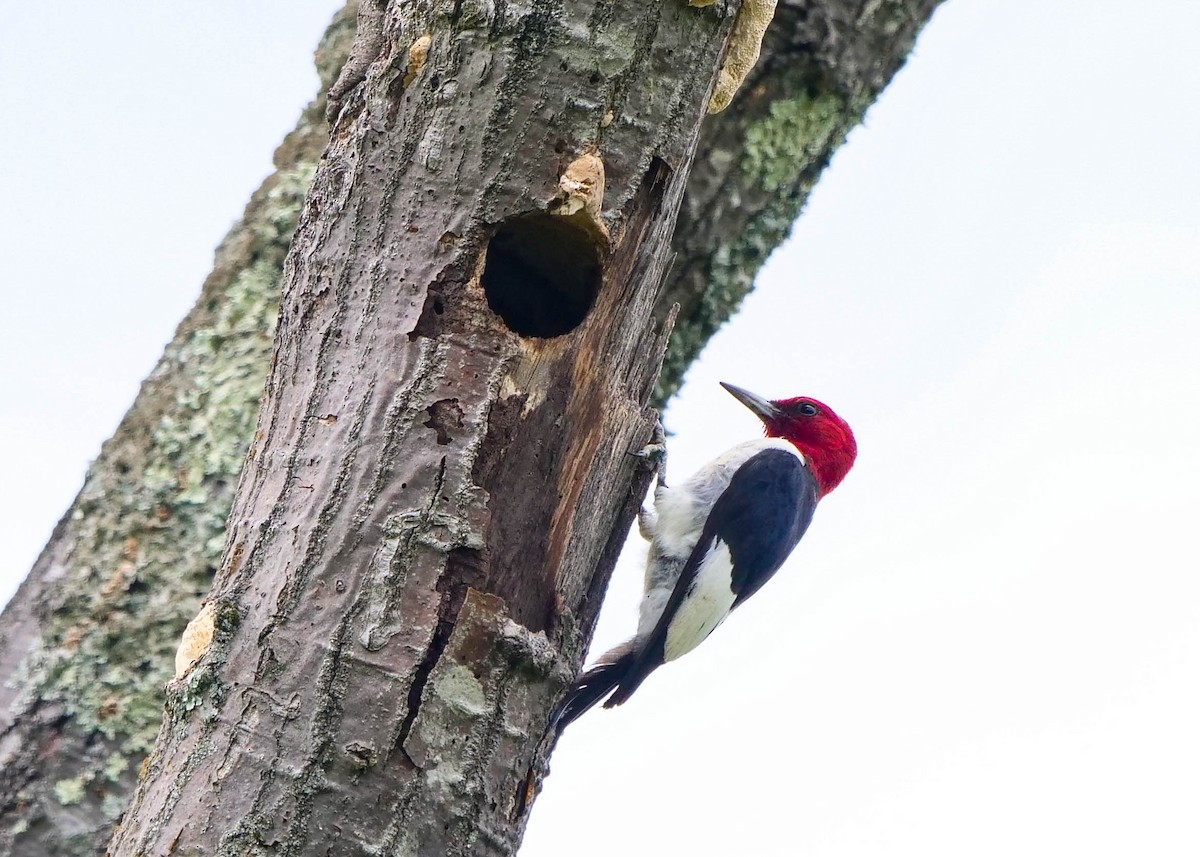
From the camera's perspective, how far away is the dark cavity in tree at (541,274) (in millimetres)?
2408

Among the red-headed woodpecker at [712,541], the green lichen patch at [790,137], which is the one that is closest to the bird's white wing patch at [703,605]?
the red-headed woodpecker at [712,541]

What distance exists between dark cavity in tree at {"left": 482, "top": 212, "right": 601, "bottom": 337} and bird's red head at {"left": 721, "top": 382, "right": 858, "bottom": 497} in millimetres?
2067

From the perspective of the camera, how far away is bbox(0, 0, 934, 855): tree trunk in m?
2.94

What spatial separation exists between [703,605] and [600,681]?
585mm

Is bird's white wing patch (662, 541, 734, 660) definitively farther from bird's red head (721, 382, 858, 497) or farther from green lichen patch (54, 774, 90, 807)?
green lichen patch (54, 774, 90, 807)

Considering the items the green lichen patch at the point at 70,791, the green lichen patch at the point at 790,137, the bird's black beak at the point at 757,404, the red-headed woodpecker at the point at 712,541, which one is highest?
the bird's black beak at the point at 757,404

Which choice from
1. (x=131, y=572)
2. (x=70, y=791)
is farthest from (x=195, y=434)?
(x=70, y=791)

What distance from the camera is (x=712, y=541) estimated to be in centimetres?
405

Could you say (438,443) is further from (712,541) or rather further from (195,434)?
(712,541)

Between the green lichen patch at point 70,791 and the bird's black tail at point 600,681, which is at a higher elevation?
the bird's black tail at point 600,681

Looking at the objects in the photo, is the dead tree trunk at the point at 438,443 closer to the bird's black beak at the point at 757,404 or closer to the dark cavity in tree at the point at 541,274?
the dark cavity in tree at the point at 541,274

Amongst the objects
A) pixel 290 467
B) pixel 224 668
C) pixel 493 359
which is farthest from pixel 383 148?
pixel 224 668

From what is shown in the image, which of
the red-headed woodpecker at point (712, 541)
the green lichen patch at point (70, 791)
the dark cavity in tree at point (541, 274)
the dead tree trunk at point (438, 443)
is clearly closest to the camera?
the dead tree trunk at point (438, 443)

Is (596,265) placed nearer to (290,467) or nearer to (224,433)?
(290,467)
